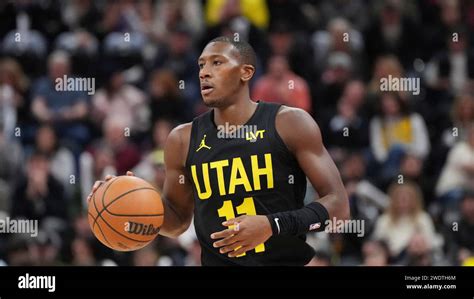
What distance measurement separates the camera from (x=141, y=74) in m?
12.1

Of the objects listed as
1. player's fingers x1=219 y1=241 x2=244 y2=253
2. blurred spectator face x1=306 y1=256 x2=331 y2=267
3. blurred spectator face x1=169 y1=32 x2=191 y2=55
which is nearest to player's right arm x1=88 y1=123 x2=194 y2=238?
player's fingers x1=219 y1=241 x2=244 y2=253

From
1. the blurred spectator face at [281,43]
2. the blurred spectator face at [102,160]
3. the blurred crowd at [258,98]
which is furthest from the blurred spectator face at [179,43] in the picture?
the blurred spectator face at [102,160]

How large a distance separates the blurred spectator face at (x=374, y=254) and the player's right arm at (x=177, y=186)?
333 cm

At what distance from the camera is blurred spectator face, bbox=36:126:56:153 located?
11.1 metres

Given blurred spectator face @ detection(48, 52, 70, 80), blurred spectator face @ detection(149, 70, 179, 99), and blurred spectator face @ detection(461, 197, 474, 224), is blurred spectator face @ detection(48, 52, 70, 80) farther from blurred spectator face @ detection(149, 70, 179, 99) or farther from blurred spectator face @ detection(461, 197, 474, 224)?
blurred spectator face @ detection(461, 197, 474, 224)

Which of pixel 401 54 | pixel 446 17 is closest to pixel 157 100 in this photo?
pixel 401 54

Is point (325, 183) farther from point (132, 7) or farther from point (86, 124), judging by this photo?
point (132, 7)

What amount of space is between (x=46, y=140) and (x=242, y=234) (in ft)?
20.0

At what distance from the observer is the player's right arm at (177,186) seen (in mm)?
6422

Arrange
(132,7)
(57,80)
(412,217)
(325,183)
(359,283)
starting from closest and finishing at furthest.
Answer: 1. (325,183)
2. (359,283)
3. (412,217)
4. (57,80)
5. (132,7)

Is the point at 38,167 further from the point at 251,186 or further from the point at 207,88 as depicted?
the point at 251,186

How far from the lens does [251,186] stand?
6.10 m

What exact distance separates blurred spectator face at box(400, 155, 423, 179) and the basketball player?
4.39 m

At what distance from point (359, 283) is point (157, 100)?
5.43 meters
